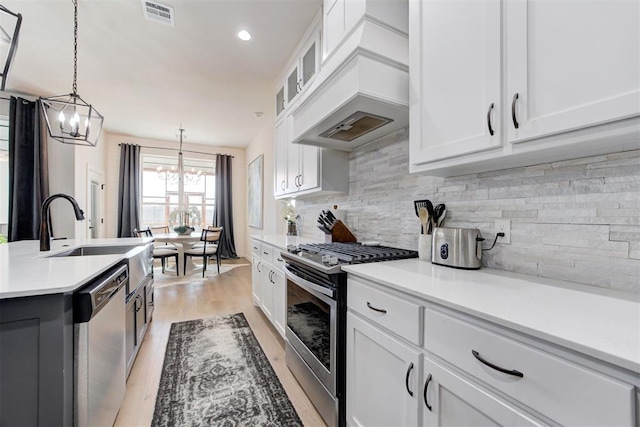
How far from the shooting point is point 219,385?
183 centimetres

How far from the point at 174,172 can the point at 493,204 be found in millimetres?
6906

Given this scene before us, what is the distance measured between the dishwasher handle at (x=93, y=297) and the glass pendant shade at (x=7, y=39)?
1.15 m

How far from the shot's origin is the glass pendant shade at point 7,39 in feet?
4.45

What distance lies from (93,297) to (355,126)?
1695 mm

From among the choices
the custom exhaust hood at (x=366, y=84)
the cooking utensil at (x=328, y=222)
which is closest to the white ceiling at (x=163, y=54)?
the custom exhaust hood at (x=366, y=84)

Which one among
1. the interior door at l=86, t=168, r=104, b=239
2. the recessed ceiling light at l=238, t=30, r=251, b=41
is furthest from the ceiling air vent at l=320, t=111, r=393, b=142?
the interior door at l=86, t=168, r=104, b=239

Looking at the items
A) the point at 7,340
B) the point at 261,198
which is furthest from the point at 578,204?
the point at 261,198

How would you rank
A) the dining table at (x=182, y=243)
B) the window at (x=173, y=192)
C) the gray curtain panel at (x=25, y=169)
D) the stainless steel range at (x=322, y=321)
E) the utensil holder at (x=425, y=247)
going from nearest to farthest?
the stainless steel range at (x=322, y=321) → the utensil holder at (x=425, y=247) → the gray curtain panel at (x=25, y=169) → the dining table at (x=182, y=243) → the window at (x=173, y=192)

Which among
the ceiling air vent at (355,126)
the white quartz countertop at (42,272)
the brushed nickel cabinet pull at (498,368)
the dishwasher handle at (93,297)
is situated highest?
the ceiling air vent at (355,126)

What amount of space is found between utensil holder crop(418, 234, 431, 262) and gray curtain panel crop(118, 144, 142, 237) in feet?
21.1

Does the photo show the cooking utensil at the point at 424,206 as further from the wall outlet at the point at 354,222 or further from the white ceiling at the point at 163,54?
the white ceiling at the point at 163,54

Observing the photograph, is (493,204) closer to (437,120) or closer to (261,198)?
(437,120)

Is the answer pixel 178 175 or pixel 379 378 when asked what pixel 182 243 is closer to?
pixel 178 175

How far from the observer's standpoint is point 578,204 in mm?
1056
